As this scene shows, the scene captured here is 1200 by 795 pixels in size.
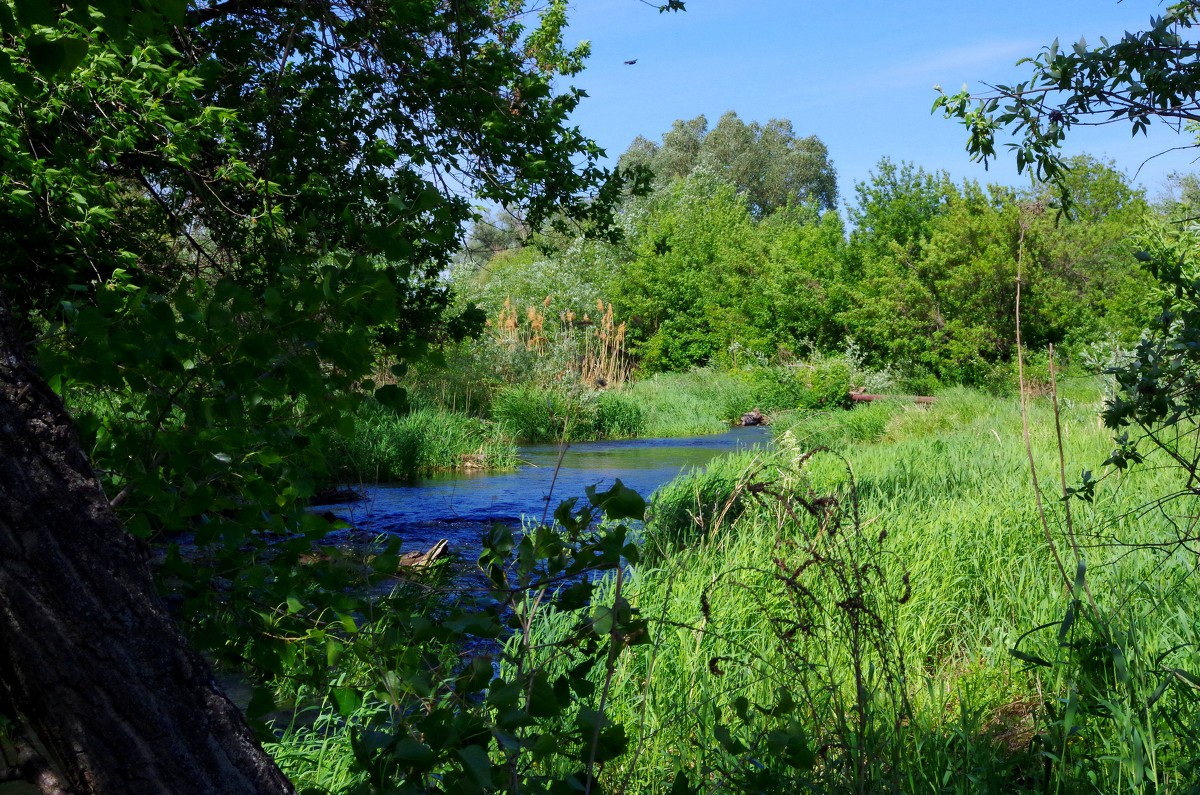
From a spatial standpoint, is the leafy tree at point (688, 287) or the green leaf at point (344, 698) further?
the leafy tree at point (688, 287)

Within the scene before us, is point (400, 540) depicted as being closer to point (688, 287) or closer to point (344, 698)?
point (344, 698)

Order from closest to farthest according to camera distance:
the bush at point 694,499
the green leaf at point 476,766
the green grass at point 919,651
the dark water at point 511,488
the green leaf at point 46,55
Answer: the green leaf at point 476,766 → the green leaf at point 46,55 → the green grass at point 919,651 → the bush at point 694,499 → the dark water at point 511,488

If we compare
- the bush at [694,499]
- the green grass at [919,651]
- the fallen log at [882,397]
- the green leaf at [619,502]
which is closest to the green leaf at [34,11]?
the green leaf at [619,502]

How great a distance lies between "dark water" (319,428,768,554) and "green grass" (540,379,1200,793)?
236 cm

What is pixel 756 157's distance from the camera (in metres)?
50.3

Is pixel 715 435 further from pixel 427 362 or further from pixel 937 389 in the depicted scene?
pixel 427 362

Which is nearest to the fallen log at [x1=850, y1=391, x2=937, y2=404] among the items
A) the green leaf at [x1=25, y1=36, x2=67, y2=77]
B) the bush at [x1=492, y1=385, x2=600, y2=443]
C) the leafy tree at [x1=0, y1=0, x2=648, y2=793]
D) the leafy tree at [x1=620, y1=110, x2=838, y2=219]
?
the bush at [x1=492, y1=385, x2=600, y2=443]

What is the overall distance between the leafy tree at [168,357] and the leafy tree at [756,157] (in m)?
43.5

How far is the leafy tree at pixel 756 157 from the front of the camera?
159 feet

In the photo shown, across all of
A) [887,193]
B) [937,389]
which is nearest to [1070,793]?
[937,389]

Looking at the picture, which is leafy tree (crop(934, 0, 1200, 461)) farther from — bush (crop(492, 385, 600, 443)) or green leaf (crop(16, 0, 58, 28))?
bush (crop(492, 385, 600, 443))

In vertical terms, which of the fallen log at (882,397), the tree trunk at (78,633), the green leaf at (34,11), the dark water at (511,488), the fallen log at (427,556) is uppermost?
the green leaf at (34,11)

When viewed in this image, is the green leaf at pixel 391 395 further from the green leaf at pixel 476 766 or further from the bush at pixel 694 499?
the bush at pixel 694 499

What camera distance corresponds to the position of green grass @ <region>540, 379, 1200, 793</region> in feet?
8.16
